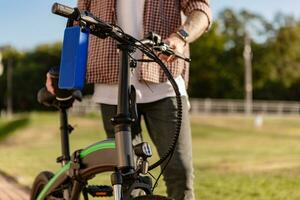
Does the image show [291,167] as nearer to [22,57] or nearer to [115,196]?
[115,196]

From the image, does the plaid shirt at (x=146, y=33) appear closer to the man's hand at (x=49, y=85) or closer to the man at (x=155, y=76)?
the man at (x=155, y=76)

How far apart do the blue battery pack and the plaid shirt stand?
0.67m

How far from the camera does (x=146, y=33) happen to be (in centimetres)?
280

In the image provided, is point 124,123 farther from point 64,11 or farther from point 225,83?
point 225,83

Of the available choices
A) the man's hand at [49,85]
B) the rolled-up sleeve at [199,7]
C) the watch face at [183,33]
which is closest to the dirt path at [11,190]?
the man's hand at [49,85]

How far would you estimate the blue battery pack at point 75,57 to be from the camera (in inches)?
83.1

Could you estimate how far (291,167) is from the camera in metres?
9.21

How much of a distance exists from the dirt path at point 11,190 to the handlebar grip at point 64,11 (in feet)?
14.2

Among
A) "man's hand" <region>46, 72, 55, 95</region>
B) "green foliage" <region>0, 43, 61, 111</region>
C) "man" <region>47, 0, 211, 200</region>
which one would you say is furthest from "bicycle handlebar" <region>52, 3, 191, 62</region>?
"green foliage" <region>0, 43, 61, 111</region>

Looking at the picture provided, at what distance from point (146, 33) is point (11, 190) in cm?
454

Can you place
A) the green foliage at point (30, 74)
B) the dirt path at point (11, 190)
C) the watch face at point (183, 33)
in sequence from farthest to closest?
the green foliage at point (30, 74) < the dirt path at point (11, 190) < the watch face at point (183, 33)

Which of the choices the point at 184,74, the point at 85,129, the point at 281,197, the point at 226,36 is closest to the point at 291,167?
the point at 281,197

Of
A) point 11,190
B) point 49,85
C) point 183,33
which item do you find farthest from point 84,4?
point 11,190

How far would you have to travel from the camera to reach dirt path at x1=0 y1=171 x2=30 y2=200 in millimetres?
6201
